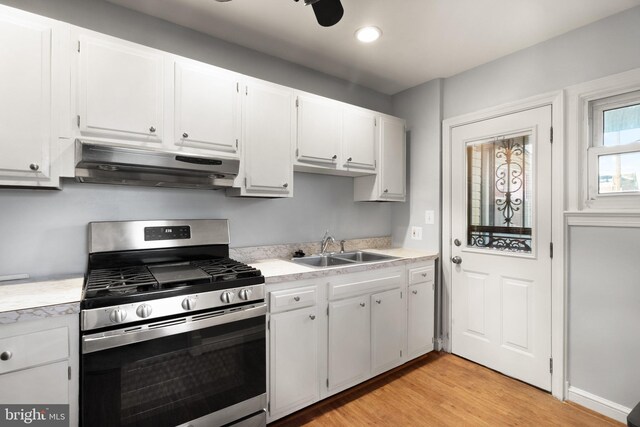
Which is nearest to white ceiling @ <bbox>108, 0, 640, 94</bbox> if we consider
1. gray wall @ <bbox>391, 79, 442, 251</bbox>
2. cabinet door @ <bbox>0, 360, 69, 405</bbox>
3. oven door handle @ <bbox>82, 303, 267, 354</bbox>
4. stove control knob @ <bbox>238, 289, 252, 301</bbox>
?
gray wall @ <bbox>391, 79, 442, 251</bbox>

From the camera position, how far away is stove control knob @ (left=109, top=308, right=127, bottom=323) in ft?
4.47

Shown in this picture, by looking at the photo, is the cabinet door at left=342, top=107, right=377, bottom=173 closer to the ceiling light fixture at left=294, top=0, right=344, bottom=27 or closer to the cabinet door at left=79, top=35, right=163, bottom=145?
the ceiling light fixture at left=294, top=0, right=344, bottom=27

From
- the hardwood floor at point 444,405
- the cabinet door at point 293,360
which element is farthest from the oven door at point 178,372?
the hardwood floor at point 444,405

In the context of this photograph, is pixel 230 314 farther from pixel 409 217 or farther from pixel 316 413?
pixel 409 217

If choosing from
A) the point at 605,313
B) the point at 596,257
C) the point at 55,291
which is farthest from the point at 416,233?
the point at 55,291

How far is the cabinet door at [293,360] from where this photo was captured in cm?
191

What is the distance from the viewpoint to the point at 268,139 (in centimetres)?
224

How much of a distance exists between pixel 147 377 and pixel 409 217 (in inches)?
103

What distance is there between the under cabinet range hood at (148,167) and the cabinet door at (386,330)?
57.1 inches

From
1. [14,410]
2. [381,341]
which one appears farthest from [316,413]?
[14,410]

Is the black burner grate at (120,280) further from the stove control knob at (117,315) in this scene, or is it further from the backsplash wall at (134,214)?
the backsplash wall at (134,214)

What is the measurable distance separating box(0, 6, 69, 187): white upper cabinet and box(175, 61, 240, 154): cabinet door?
56 centimetres

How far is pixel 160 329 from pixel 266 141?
136 cm

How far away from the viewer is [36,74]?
1.53 meters
